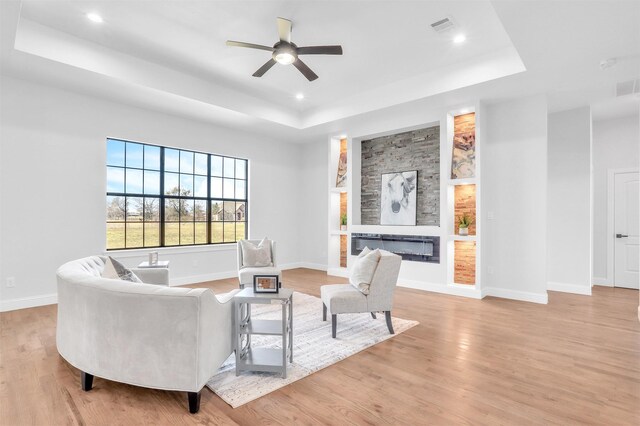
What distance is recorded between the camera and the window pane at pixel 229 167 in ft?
22.7

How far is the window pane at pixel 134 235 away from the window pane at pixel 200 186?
3.93ft

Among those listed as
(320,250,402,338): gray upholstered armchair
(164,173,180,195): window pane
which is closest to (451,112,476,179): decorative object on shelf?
(320,250,402,338): gray upholstered armchair

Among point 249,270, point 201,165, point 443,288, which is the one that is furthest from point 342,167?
point 249,270

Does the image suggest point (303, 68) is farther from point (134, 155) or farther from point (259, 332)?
point (134, 155)

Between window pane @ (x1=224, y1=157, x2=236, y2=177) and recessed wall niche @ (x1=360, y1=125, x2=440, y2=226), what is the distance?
2771 millimetres

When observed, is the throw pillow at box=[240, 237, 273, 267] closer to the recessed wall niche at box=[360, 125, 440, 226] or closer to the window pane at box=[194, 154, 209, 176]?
the window pane at box=[194, 154, 209, 176]

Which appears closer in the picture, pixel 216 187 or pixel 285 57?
pixel 285 57

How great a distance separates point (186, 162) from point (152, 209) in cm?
110

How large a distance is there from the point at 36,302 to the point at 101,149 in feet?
7.73

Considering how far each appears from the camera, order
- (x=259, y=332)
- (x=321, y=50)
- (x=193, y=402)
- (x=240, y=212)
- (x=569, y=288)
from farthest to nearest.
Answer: (x=240, y=212) < (x=569, y=288) < (x=321, y=50) < (x=259, y=332) < (x=193, y=402)

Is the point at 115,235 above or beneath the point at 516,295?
above

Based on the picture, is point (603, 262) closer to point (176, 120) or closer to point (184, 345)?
point (184, 345)

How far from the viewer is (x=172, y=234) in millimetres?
6051

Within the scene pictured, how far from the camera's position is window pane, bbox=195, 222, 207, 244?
641 cm
